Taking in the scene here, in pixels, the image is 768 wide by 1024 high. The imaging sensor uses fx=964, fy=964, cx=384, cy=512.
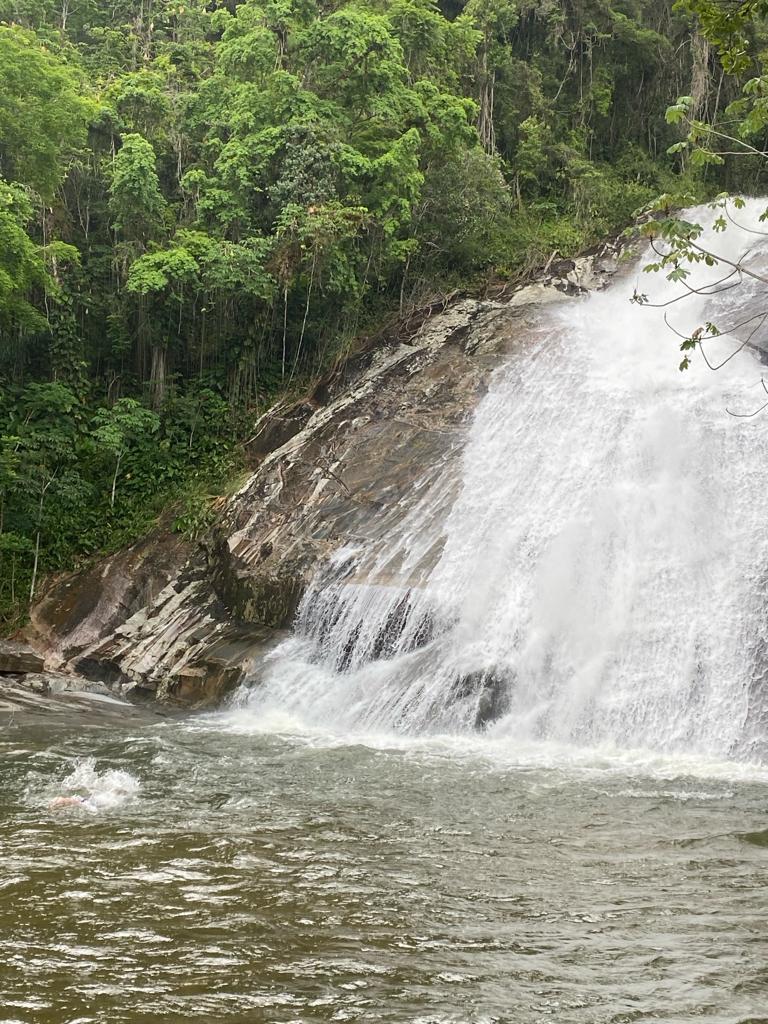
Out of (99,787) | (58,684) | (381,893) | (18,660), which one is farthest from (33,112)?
(381,893)

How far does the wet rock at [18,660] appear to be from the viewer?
55.1ft

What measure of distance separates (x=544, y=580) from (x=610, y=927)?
951cm

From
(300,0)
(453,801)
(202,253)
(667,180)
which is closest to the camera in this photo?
(453,801)

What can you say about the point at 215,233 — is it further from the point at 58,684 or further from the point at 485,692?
the point at 485,692

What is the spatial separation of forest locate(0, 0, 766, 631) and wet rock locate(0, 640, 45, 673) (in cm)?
135

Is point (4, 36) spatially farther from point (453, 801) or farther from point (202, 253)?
point (453, 801)

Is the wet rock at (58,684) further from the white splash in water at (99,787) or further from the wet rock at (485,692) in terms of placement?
the wet rock at (485,692)

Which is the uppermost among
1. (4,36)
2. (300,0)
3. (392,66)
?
(300,0)

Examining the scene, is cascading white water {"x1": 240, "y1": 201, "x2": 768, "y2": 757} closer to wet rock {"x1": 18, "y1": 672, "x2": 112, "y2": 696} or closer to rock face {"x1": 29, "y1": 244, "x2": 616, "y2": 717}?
rock face {"x1": 29, "y1": 244, "x2": 616, "y2": 717}

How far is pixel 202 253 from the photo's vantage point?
2169cm

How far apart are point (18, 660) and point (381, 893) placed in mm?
12257

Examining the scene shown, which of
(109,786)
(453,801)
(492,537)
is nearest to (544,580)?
(492,537)

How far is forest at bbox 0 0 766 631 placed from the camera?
20.5 meters

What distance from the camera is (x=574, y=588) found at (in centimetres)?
1498
